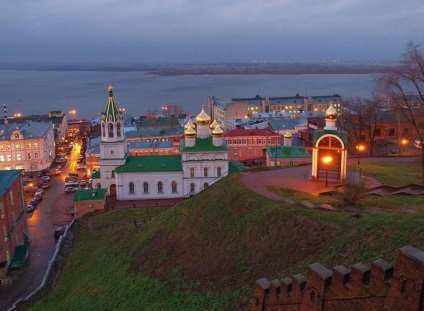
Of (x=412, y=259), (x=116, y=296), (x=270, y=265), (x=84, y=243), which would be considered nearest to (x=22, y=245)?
(x=84, y=243)

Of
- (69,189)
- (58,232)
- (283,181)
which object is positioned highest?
(283,181)

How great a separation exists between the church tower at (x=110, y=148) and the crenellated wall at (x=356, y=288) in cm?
2738

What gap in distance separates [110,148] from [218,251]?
22671 millimetres

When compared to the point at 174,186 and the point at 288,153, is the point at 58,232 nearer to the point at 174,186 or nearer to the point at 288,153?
the point at 174,186

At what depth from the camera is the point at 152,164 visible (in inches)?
1359

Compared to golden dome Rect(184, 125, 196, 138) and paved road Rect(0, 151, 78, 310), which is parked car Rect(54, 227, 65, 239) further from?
golden dome Rect(184, 125, 196, 138)

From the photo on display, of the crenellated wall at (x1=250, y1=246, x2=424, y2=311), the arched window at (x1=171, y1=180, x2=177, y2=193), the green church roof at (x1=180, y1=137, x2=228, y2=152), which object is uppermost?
the crenellated wall at (x1=250, y1=246, x2=424, y2=311)

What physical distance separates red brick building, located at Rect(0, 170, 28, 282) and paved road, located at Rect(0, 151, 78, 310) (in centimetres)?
60

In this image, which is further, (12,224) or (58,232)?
(58,232)

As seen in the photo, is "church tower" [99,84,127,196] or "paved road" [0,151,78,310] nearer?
"paved road" [0,151,78,310]

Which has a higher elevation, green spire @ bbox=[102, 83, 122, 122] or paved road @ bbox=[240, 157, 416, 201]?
green spire @ bbox=[102, 83, 122, 122]

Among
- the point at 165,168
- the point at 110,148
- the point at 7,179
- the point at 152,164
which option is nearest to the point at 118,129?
the point at 110,148

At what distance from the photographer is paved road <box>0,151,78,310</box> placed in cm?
1956

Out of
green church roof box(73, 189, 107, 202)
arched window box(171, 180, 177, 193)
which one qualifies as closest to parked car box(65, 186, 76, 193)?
green church roof box(73, 189, 107, 202)
